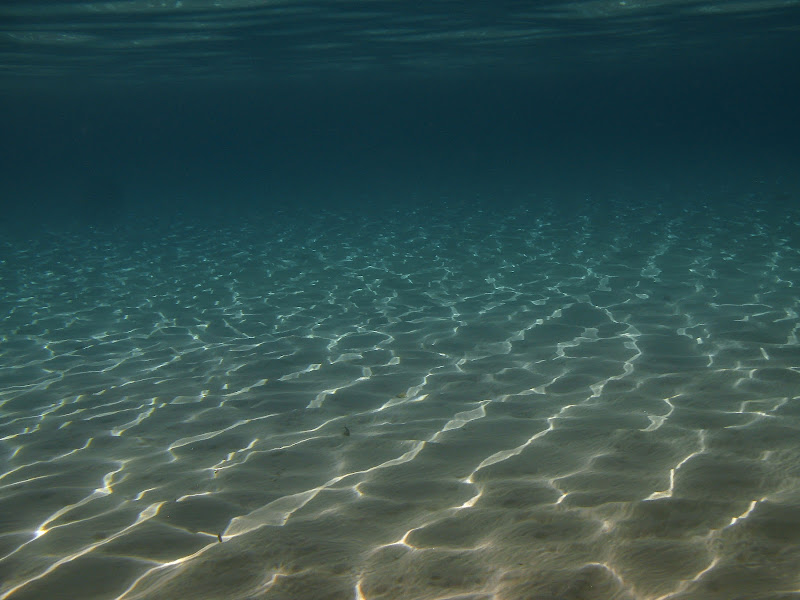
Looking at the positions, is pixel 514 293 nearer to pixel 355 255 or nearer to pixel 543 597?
pixel 355 255

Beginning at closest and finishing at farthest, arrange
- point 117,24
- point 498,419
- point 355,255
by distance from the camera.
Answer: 1. point 498,419
2. point 355,255
3. point 117,24

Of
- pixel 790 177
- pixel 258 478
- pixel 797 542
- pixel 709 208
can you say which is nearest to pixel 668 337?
pixel 797 542

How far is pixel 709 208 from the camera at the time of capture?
1920cm

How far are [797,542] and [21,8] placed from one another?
71.3 feet

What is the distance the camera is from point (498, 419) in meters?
5.14

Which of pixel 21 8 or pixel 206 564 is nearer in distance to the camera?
pixel 206 564

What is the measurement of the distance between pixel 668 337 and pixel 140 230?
763 inches

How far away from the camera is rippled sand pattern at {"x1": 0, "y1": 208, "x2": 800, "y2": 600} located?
2.99 meters

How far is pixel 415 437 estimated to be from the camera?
4867 millimetres

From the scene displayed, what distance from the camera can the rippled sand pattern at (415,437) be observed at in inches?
118

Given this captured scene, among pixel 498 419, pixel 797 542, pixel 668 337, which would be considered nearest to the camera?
pixel 797 542

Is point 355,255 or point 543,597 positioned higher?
point 543,597

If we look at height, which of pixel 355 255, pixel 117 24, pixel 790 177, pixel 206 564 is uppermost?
pixel 117 24

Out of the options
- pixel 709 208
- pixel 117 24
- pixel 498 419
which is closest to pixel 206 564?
pixel 498 419
